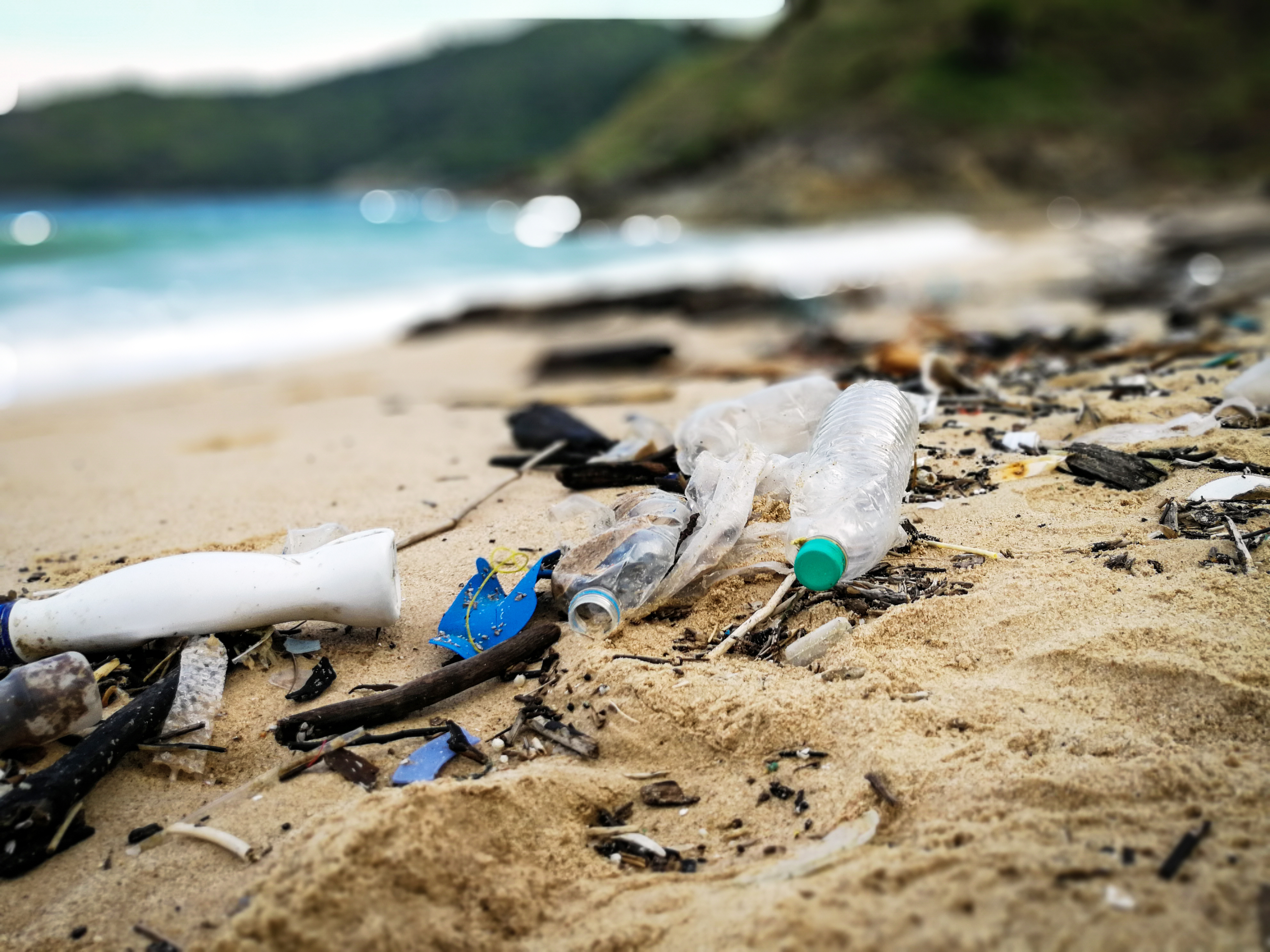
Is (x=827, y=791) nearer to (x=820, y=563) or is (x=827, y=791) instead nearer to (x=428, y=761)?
(x=820, y=563)

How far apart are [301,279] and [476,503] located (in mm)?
13266

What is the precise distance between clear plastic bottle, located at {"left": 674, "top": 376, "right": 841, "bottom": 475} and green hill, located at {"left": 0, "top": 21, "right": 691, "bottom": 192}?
61.3 meters

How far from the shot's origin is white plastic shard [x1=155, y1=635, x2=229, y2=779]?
1.88 m

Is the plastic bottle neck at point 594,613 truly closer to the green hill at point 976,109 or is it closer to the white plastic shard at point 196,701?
the white plastic shard at point 196,701

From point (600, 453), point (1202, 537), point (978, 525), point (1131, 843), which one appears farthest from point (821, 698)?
point (600, 453)

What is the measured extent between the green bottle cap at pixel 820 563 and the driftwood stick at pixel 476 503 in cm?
144

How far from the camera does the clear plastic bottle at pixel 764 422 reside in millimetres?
3121

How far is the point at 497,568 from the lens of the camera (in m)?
2.46

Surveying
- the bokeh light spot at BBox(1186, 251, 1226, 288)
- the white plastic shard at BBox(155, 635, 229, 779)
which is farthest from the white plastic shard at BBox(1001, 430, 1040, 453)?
the bokeh light spot at BBox(1186, 251, 1226, 288)

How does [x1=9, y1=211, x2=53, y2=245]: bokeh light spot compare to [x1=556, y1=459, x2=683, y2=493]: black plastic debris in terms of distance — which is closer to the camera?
[x1=556, y1=459, x2=683, y2=493]: black plastic debris

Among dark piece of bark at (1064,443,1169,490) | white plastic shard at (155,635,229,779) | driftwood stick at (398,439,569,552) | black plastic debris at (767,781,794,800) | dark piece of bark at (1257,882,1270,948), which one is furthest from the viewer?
driftwood stick at (398,439,569,552)

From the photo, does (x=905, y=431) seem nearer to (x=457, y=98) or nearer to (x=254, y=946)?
(x=254, y=946)

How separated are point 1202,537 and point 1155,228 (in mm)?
20699

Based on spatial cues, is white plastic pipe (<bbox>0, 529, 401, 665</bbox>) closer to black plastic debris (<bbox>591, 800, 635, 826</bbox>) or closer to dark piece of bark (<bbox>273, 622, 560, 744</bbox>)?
dark piece of bark (<bbox>273, 622, 560, 744</bbox>)
